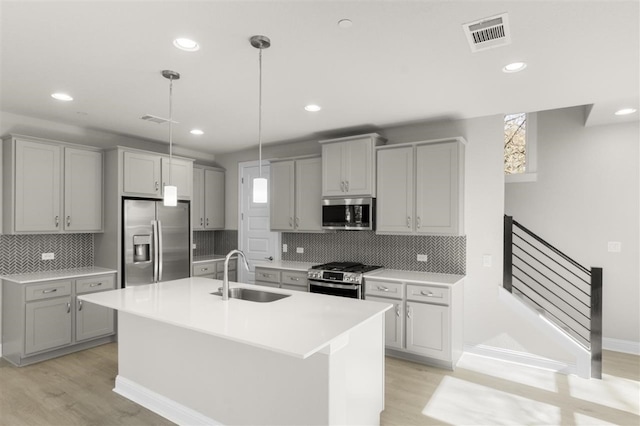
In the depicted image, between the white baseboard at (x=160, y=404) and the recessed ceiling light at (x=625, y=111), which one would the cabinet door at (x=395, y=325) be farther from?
the recessed ceiling light at (x=625, y=111)

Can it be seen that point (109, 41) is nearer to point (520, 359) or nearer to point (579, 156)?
point (520, 359)

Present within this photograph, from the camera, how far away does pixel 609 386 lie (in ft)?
10.7

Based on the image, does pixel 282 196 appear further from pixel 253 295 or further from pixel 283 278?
pixel 253 295

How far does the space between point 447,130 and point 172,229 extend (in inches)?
148

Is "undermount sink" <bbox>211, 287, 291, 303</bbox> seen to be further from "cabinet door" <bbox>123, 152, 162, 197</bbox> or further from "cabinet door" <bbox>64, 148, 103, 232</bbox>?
"cabinet door" <bbox>64, 148, 103, 232</bbox>

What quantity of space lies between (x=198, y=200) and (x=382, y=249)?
9.77 feet

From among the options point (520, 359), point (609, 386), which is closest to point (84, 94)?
point (520, 359)

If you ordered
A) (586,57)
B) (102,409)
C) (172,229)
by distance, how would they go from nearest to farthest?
1. (586,57)
2. (102,409)
3. (172,229)

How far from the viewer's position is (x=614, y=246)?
13.9 feet

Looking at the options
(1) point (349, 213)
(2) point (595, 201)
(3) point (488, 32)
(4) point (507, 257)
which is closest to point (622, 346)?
(2) point (595, 201)

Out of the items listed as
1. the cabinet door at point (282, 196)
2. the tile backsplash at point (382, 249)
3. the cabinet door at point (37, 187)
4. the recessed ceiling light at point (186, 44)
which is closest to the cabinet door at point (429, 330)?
the tile backsplash at point (382, 249)

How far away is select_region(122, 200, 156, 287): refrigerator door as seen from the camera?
437cm

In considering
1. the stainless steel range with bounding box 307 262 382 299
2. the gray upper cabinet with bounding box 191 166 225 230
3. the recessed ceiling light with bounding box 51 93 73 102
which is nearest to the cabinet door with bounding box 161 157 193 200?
the gray upper cabinet with bounding box 191 166 225 230

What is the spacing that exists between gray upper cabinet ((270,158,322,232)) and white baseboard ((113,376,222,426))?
2.58 meters
